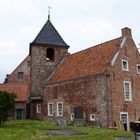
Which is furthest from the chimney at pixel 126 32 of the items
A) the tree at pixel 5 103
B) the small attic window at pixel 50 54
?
the tree at pixel 5 103

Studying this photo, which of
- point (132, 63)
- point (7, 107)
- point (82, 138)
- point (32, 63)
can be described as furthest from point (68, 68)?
point (82, 138)

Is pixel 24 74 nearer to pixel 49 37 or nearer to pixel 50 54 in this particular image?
pixel 50 54

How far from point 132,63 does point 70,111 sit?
7625 millimetres

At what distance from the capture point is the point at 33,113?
3441 cm

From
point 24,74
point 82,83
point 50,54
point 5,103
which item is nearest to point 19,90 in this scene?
point 50,54

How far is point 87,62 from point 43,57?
7.80 m

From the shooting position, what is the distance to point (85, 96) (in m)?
26.3

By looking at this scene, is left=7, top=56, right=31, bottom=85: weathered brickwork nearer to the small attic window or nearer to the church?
the church

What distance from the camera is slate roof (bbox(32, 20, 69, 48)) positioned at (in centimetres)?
3570

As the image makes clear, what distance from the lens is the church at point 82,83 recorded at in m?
24.8

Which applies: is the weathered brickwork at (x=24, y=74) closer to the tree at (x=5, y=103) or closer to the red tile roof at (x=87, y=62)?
the red tile roof at (x=87, y=62)

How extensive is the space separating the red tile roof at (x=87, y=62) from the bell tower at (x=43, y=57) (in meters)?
1.45

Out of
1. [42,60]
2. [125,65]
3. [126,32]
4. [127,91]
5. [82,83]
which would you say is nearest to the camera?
[127,91]

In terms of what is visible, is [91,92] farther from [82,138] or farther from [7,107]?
[82,138]
